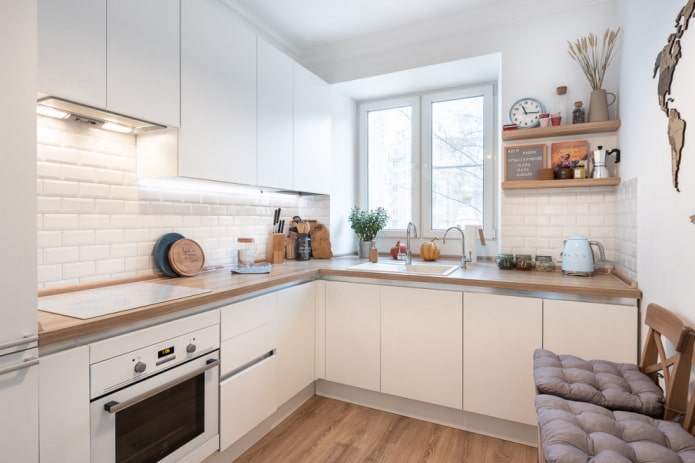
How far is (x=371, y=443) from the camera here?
211 centimetres

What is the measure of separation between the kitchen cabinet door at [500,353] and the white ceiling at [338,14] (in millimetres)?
1999

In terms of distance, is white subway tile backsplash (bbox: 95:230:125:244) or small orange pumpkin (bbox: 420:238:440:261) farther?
small orange pumpkin (bbox: 420:238:440:261)

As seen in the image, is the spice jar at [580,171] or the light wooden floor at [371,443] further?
the spice jar at [580,171]

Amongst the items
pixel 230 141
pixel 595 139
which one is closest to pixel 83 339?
pixel 230 141

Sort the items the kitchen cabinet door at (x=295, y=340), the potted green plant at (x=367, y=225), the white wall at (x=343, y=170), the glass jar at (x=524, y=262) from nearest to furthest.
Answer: the kitchen cabinet door at (x=295, y=340) < the glass jar at (x=524, y=262) < the potted green plant at (x=367, y=225) < the white wall at (x=343, y=170)

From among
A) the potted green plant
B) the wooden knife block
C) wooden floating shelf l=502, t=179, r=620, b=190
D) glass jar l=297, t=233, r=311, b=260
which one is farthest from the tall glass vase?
wooden floating shelf l=502, t=179, r=620, b=190

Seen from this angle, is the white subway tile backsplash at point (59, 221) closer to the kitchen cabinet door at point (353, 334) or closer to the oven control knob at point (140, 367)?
the oven control knob at point (140, 367)

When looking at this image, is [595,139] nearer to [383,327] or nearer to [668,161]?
[668,161]

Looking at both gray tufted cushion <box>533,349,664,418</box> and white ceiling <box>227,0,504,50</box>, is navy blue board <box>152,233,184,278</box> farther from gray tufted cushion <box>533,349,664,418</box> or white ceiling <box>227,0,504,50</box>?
gray tufted cushion <box>533,349,664,418</box>

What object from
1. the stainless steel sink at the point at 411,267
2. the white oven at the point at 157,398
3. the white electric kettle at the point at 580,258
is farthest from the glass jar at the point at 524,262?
the white oven at the point at 157,398

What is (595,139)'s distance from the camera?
2.39 meters

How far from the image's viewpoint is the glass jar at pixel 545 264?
94.0 inches

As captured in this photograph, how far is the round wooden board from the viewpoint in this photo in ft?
6.84

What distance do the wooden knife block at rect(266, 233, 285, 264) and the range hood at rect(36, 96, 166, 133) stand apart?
118 cm
